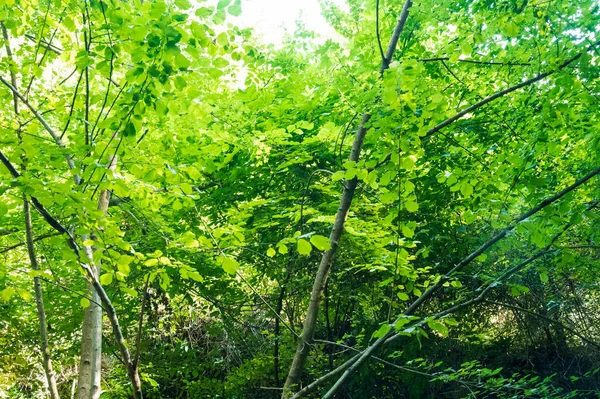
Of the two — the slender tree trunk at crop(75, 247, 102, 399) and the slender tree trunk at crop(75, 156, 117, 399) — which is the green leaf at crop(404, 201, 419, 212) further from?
the slender tree trunk at crop(75, 247, 102, 399)

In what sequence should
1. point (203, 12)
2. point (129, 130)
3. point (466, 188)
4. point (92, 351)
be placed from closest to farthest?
point (203, 12) → point (129, 130) → point (466, 188) → point (92, 351)

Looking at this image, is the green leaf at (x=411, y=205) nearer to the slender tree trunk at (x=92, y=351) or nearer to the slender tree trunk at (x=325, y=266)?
the slender tree trunk at (x=325, y=266)

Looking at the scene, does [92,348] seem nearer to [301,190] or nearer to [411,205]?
[301,190]

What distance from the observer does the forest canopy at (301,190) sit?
74.5 inches

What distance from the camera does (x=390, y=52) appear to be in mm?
2082

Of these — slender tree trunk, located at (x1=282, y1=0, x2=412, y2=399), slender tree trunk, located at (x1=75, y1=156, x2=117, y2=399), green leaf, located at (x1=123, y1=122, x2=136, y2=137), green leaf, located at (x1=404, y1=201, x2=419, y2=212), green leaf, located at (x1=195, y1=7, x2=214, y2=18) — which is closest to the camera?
green leaf, located at (x1=195, y1=7, x2=214, y2=18)

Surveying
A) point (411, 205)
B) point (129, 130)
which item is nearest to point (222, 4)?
point (129, 130)

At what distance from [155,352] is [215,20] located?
6382 millimetres

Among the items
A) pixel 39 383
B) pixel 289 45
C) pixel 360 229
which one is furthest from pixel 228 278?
pixel 39 383

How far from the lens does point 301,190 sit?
176 inches

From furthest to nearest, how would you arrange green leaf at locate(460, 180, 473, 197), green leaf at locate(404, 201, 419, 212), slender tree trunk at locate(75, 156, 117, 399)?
slender tree trunk at locate(75, 156, 117, 399) → green leaf at locate(460, 180, 473, 197) → green leaf at locate(404, 201, 419, 212)

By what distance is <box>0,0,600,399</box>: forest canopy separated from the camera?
189cm

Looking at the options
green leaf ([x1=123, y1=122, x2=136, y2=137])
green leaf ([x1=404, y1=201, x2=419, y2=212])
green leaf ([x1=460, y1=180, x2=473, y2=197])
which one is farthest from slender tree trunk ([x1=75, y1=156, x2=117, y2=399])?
green leaf ([x1=460, y1=180, x2=473, y2=197])

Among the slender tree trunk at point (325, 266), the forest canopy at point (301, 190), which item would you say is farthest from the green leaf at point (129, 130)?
the slender tree trunk at point (325, 266)
